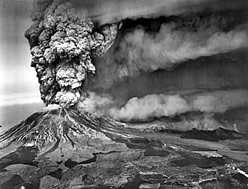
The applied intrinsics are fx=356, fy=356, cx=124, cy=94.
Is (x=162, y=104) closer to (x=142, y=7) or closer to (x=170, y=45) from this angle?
(x=170, y=45)

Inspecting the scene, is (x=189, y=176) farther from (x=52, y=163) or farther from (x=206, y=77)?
(x=52, y=163)

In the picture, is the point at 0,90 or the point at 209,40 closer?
the point at 209,40

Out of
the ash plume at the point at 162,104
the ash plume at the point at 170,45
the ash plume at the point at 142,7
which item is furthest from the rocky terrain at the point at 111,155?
the ash plume at the point at 142,7

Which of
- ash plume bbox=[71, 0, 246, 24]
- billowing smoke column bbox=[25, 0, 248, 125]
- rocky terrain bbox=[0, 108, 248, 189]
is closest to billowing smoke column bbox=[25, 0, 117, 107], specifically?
billowing smoke column bbox=[25, 0, 248, 125]

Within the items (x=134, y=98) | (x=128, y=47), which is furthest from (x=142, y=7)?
(x=134, y=98)

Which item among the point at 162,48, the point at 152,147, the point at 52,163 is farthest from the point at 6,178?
the point at 162,48

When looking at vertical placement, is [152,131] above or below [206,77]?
below

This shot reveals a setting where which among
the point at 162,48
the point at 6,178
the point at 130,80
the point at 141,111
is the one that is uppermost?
the point at 162,48

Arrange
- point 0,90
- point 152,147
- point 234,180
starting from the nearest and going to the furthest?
1. point 234,180
2. point 152,147
3. point 0,90

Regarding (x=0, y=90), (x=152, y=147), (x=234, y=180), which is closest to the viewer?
(x=234, y=180)
